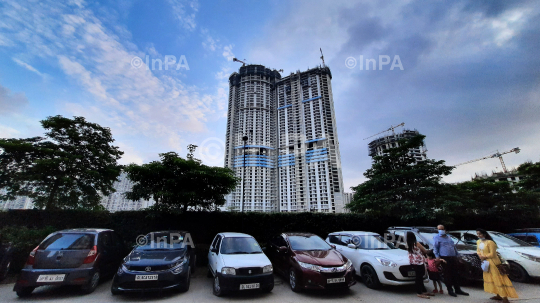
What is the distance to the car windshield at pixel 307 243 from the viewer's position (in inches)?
239

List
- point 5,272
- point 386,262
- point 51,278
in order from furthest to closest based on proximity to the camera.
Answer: point 5,272, point 386,262, point 51,278

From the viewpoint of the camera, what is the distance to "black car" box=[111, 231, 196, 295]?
4461 millimetres

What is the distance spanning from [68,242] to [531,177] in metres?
28.2

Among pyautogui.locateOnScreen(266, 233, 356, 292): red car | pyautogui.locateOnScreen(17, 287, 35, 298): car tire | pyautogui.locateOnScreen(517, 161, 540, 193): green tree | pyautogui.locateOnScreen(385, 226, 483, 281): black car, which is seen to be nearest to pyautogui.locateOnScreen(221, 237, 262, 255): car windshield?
pyautogui.locateOnScreen(266, 233, 356, 292): red car

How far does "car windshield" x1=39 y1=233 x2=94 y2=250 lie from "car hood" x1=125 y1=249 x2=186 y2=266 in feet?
3.86

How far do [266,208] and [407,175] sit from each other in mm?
54607

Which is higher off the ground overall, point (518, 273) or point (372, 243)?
point (372, 243)

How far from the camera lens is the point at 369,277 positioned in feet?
18.5

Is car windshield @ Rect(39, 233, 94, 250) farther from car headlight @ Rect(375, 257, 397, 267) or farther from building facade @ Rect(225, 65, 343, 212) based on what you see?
building facade @ Rect(225, 65, 343, 212)

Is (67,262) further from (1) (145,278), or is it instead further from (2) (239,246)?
(2) (239,246)

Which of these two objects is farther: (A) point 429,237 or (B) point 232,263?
(A) point 429,237

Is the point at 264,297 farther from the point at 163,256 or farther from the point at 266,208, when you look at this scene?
the point at 266,208

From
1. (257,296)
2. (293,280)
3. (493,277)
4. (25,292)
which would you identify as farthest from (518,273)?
(25,292)

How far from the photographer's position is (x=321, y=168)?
61469mm
